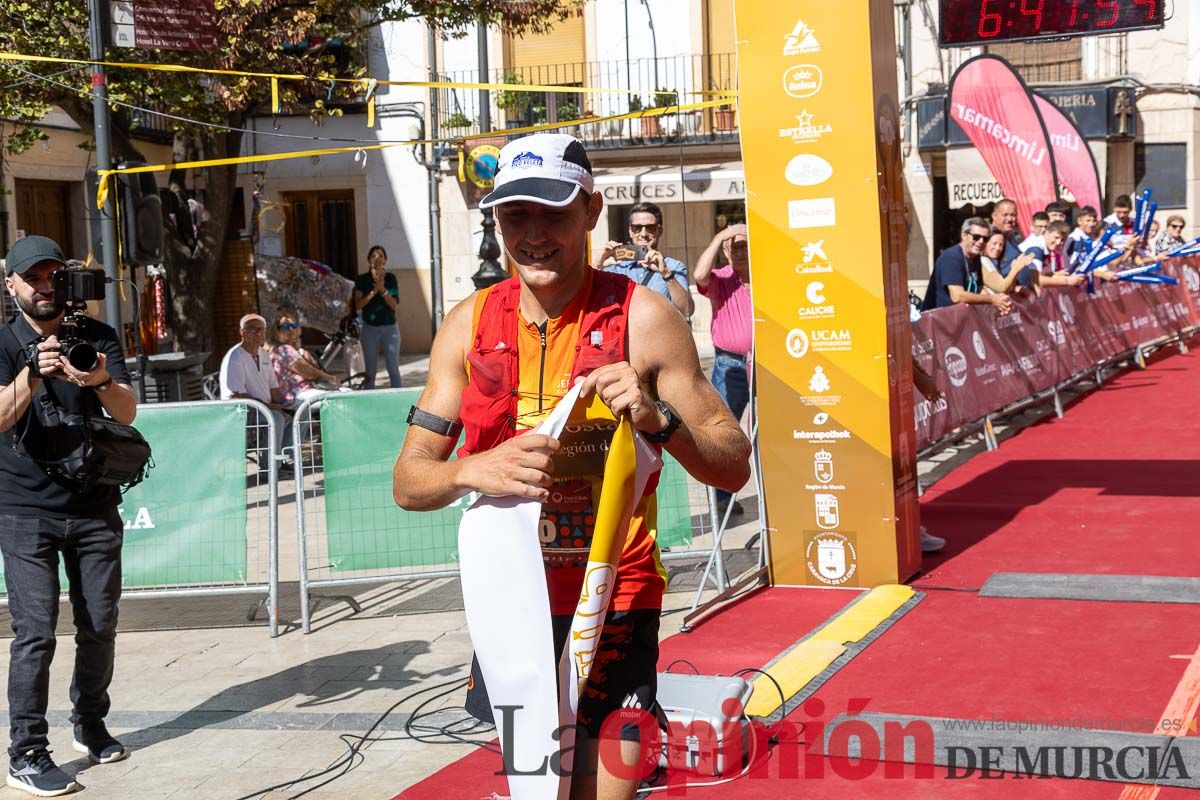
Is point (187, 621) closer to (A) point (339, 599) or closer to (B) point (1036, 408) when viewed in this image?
(A) point (339, 599)

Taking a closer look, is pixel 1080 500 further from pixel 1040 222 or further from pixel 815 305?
pixel 1040 222

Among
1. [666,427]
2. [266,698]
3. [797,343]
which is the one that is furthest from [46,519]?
[797,343]

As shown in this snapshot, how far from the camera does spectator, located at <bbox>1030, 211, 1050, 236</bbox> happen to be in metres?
15.1

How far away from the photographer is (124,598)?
7.64m

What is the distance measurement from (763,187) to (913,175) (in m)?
22.6

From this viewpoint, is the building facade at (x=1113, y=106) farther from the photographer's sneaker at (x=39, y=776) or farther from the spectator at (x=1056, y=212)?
the photographer's sneaker at (x=39, y=776)

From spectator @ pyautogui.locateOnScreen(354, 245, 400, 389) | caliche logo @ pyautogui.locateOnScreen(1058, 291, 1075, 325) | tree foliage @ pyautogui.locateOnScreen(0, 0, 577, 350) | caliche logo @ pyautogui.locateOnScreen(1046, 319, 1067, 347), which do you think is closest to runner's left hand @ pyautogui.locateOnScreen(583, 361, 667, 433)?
Answer: tree foliage @ pyautogui.locateOnScreen(0, 0, 577, 350)

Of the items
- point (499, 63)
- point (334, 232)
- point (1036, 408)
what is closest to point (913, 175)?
point (499, 63)

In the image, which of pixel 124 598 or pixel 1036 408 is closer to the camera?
pixel 124 598

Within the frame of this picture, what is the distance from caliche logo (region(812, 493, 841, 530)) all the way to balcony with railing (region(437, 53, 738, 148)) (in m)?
21.1

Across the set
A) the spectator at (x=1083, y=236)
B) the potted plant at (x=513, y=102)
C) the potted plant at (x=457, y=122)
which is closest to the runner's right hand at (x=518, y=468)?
the spectator at (x=1083, y=236)

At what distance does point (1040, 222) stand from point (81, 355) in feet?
40.7

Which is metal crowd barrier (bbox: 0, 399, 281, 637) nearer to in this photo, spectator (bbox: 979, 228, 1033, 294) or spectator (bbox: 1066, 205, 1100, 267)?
spectator (bbox: 979, 228, 1033, 294)

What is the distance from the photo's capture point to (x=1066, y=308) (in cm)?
1470
